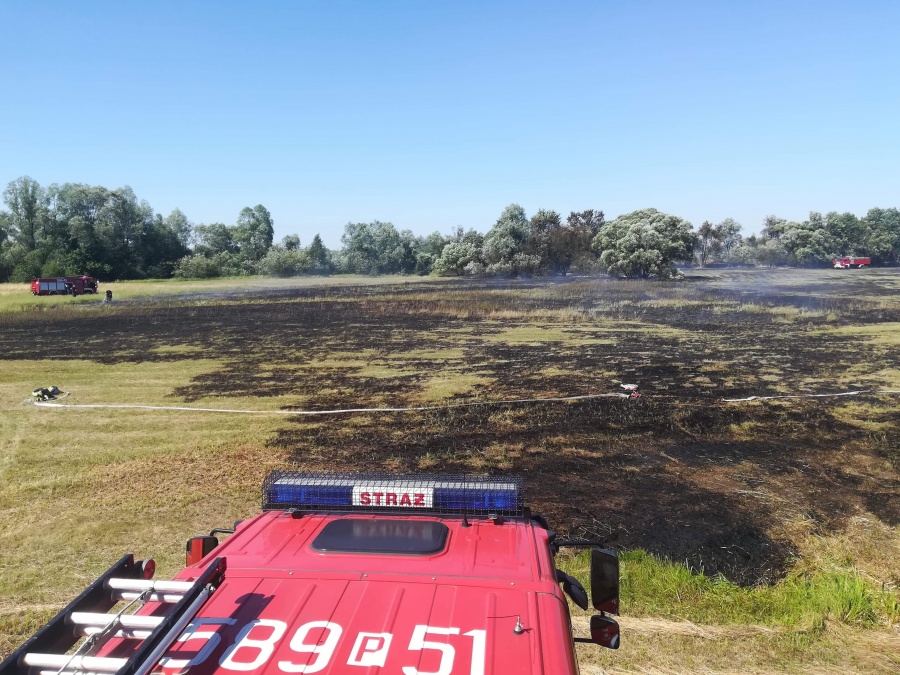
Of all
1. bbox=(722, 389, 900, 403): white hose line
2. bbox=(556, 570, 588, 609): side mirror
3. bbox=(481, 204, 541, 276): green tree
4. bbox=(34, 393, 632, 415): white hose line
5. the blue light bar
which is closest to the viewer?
bbox=(556, 570, 588, 609): side mirror

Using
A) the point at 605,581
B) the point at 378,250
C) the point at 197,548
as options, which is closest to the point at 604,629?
the point at 605,581

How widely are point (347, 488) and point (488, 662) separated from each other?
6.04 feet

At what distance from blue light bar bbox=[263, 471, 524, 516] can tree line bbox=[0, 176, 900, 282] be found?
67980mm

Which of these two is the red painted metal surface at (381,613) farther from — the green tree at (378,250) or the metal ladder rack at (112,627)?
the green tree at (378,250)

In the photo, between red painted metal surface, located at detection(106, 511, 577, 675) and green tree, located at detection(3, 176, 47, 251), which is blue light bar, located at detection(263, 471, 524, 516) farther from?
green tree, located at detection(3, 176, 47, 251)

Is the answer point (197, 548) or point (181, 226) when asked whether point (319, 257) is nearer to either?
point (181, 226)

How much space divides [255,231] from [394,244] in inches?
1129

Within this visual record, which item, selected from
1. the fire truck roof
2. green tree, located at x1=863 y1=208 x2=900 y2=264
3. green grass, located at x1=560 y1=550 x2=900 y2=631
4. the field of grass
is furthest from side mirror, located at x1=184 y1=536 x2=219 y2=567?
green tree, located at x1=863 y1=208 x2=900 y2=264

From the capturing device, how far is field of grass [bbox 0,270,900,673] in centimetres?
637

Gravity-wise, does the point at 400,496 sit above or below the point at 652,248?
below

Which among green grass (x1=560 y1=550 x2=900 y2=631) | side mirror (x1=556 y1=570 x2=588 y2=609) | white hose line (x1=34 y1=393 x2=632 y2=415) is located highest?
side mirror (x1=556 y1=570 x2=588 y2=609)

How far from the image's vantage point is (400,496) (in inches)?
163

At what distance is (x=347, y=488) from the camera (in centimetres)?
420

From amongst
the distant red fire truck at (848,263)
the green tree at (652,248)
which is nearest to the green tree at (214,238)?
the green tree at (652,248)
